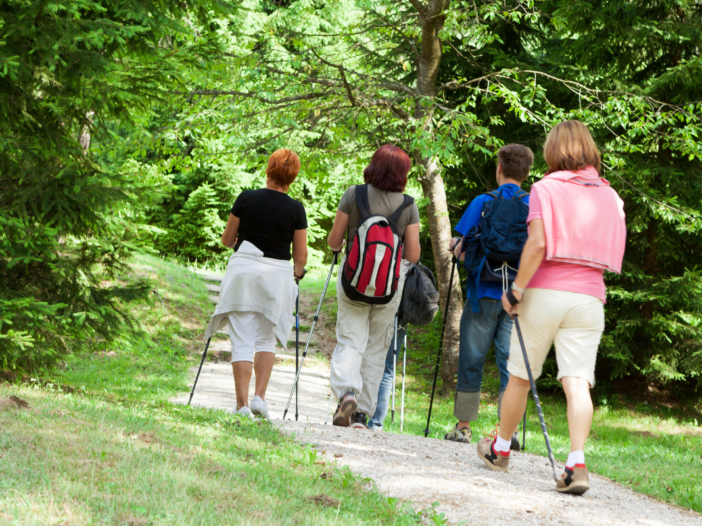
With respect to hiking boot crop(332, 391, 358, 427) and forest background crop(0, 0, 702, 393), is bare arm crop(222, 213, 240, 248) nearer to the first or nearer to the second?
forest background crop(0, 0, 702, 393)

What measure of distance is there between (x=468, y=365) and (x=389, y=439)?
0.78 m

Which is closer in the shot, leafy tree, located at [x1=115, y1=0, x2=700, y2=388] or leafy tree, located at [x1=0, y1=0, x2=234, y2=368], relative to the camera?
leafy tree, located at [x1=0, y1=0, x2=234, y2=368]

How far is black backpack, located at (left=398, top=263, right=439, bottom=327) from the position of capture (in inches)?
200

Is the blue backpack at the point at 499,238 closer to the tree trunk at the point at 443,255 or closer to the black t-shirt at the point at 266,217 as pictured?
the black t-shirt at the point at 266,217

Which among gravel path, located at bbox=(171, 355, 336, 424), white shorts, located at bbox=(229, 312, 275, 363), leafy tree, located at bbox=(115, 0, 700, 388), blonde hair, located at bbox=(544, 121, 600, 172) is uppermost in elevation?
leafy tree, located at bbox=(115, 0, 700, 388)

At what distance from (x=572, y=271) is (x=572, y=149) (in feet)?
2.25

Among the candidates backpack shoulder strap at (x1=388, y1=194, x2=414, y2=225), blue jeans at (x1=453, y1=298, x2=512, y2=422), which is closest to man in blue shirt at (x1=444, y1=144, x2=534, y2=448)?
blue jeans at (x1=453, y1=298, x2=512, y2=422)

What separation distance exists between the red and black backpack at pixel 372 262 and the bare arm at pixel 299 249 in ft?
1.46

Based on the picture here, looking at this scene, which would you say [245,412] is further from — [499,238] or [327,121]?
[327,121]

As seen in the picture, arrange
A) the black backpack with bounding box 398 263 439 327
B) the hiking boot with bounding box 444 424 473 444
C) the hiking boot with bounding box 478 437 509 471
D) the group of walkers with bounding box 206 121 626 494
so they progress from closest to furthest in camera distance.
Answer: the group of walkers with bounding box 206 121 626 494 < the hiking boot with bounding box 478 437 509 471 < the hiking boot with bounding box 444 424 473 444 < the black backpack with bounding box 398 263 439 327

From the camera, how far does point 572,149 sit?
11.4ft

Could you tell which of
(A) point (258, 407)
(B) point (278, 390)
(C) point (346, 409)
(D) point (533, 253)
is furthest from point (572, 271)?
(B) point (278, 390)

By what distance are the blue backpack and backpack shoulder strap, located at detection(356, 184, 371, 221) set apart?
782mm

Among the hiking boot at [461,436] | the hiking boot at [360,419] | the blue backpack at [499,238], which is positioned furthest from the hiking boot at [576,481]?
the hiking boot at [360,419]
